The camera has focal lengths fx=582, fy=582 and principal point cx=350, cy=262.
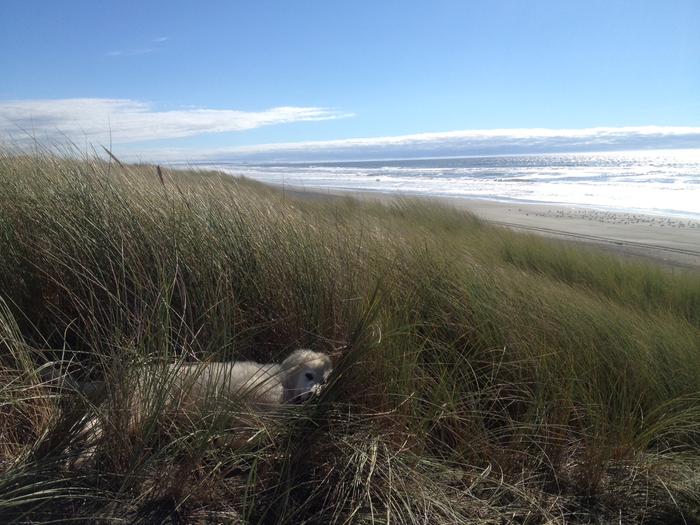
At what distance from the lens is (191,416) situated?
2299 mm

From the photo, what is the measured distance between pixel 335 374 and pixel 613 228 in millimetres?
11237

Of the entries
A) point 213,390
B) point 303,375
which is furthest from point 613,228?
point 213,390

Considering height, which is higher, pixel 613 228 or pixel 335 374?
pixel 335 374

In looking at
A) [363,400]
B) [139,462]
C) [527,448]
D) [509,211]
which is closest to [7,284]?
[139,462]

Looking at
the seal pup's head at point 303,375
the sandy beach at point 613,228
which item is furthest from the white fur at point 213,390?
the sandy beach at point 613,228

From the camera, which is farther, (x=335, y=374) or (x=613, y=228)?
(x=613, y=228)

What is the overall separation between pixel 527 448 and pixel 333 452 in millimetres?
924

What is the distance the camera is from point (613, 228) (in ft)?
39.7

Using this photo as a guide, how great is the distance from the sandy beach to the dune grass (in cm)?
534

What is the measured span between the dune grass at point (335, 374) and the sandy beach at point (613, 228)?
534 cm

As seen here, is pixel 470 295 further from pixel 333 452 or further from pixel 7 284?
pixel 7 284

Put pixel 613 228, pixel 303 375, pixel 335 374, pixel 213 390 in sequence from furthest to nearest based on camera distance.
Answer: pixel 613 228, pixel 303 375, pixel 335 374, pixel 213 390

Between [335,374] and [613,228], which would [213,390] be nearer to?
[335,374]

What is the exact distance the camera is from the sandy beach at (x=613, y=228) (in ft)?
29.3
